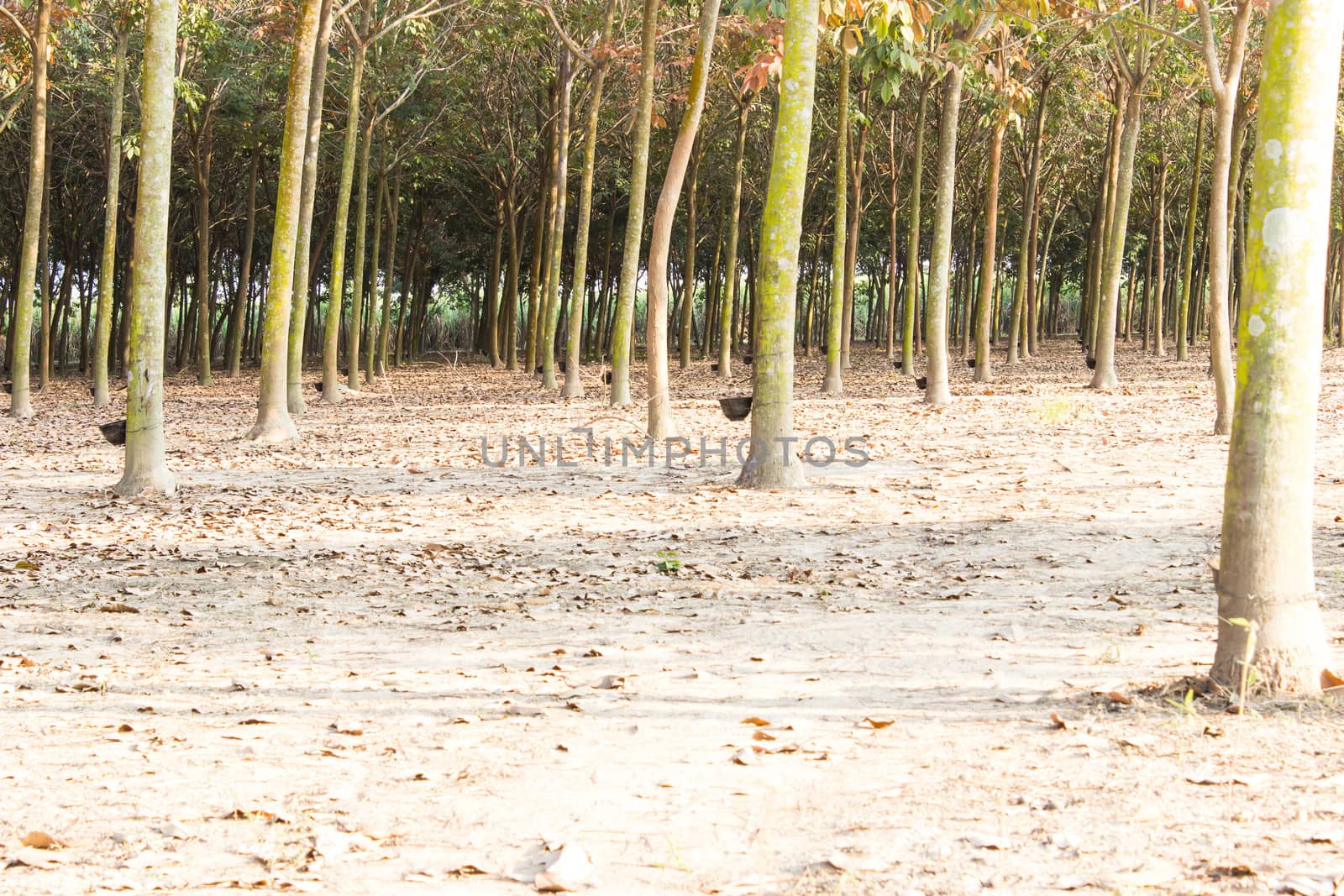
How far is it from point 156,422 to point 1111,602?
8459 millimetres

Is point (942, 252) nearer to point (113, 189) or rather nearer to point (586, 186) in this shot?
point (586, 186)

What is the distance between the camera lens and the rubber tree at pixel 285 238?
44.2 ft

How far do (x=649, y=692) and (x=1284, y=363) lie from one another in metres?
2.91

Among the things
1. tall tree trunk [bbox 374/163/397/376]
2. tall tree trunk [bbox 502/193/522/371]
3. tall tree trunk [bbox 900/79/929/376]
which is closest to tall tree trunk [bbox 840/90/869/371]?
tall tree trunk [bbox 900/79/929/376]

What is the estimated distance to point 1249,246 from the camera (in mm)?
4590

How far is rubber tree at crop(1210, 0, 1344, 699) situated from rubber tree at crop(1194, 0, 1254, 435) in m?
8.41

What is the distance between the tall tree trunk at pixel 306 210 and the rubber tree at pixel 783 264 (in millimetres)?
7892

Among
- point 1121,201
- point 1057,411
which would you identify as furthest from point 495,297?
point 1057,411

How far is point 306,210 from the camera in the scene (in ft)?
57.1

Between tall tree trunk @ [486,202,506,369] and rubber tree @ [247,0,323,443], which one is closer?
rubber tree @ [247,0,323,443]

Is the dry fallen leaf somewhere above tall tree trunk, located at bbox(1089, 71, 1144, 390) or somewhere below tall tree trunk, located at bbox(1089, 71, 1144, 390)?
below

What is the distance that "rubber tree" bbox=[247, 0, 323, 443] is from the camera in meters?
13.5

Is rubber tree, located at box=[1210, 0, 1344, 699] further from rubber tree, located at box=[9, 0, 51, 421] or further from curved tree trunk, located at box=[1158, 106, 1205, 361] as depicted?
curved tree trunk, located at box=[1158, 106, 1205, 361]

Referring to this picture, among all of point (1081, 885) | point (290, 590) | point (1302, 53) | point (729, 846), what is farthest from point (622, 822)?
point (290, 590)
